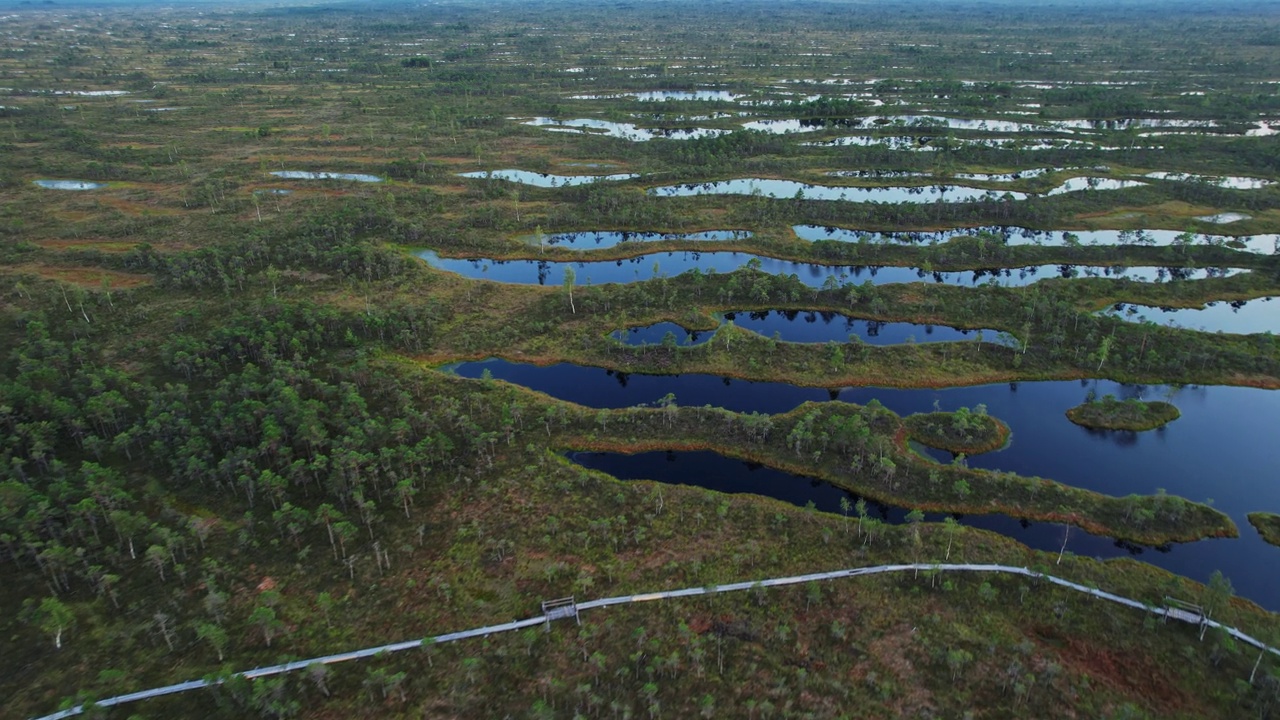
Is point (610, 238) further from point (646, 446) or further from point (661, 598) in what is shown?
point (661, 598)

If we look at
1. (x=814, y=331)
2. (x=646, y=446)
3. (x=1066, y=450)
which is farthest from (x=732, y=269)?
(x=1066, y=450)

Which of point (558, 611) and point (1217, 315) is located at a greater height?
point (1217, 315)

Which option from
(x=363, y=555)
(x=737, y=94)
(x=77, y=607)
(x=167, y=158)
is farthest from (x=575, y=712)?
(x=737, y=94)

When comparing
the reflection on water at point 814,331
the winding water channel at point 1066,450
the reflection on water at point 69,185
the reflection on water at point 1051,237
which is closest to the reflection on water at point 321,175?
the reflection on water at point 69,185

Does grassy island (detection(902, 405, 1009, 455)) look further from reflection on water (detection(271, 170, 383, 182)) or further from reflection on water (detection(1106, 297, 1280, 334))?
reflection on water (detection(271, 170, 383, 182))

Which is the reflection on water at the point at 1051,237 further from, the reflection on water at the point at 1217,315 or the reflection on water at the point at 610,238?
Answer: the reflection on water at the point at 1217,315

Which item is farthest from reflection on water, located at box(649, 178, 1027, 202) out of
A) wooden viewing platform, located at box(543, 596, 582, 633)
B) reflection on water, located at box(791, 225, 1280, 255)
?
wooden viewing platform, located at box(543, 596, 582, 633)

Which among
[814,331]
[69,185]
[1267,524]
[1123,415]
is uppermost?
[69,185]
